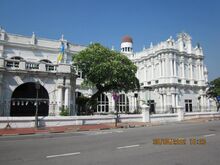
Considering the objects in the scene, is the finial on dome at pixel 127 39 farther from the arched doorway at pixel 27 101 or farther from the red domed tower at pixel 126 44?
the arched doorway at pixel 27 101

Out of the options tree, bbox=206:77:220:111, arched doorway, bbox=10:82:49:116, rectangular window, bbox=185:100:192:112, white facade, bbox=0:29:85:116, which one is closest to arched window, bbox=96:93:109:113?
white facade, bbox=0:29:85:116

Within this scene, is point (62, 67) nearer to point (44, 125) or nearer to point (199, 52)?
point (44, 125)

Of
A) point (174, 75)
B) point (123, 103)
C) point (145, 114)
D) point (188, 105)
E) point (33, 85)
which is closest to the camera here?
point (33, 85)

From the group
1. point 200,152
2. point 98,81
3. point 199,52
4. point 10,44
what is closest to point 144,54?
point 199,52

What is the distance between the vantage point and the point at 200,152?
25.4 feet

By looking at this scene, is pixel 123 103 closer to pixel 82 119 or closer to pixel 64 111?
pixel 82 119

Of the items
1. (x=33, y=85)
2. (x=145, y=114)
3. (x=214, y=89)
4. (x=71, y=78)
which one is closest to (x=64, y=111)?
(x=71, y=78)

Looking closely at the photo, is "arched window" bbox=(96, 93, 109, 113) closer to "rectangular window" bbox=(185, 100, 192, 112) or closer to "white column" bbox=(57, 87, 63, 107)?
"rectangular window" bbox=(185, 100, 192, 112)

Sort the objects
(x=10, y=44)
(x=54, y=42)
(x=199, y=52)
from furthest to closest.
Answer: (x=199, y=52), (x=54, y=42), (x=10, y=44)

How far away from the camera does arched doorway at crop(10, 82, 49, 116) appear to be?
2198 centimetres

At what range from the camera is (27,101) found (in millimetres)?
21859

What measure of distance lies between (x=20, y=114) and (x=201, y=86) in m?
42.6

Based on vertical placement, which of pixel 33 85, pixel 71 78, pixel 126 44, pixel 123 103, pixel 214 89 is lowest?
pixel 123 103

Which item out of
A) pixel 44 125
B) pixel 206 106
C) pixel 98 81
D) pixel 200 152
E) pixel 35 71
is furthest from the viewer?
pixel 206 106
